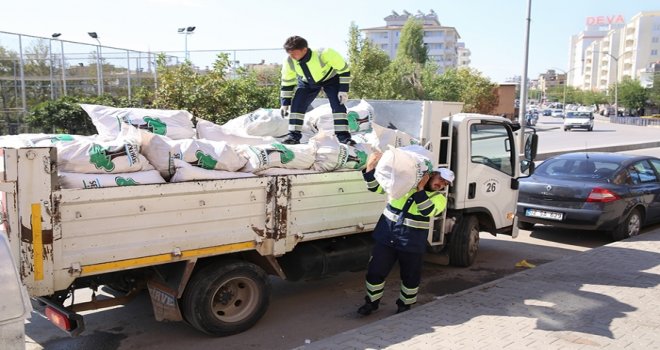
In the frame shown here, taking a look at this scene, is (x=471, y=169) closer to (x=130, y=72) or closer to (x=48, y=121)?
(x=48, y=121)

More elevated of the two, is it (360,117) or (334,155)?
(360,117)

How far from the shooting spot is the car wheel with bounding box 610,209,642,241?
8555mm

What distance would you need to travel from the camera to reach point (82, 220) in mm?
3875

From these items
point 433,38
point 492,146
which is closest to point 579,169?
point 492,146

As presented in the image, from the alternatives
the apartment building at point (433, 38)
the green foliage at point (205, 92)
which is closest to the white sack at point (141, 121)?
the green foliage at point (205, 92)

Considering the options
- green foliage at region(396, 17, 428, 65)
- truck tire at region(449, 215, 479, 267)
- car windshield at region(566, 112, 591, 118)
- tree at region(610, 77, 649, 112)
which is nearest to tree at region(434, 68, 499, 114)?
car windshield at region(566, 112, 591, 118)

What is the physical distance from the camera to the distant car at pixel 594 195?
8383mm

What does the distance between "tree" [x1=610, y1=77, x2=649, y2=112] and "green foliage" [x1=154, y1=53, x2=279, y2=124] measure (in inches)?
2958

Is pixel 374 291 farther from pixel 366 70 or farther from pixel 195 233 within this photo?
pixel 366 70

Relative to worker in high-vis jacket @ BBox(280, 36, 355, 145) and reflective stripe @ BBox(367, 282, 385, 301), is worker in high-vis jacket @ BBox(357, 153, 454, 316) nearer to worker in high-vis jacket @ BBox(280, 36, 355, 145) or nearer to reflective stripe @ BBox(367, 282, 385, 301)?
reflective stripe @ BBox(367, 282, 385, 301)

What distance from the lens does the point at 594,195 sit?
8375 mm

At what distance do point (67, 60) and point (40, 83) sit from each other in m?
0.97

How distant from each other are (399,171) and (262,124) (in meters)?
2.03

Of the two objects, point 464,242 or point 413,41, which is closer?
point 464,242
